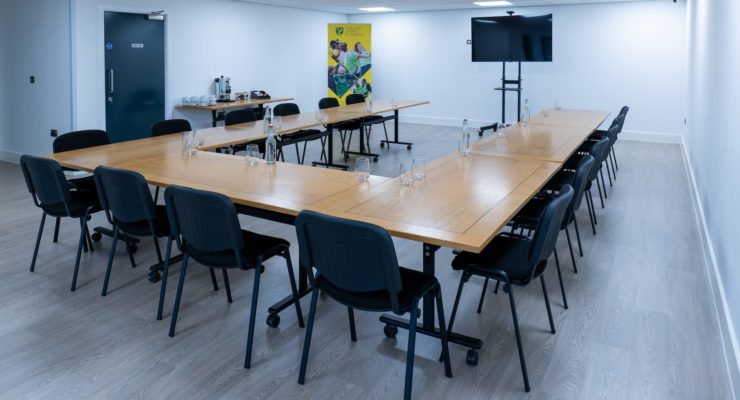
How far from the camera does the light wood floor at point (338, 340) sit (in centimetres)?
259

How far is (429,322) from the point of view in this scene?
295 cm

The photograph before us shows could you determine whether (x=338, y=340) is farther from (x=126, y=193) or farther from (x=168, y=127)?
(x=168, y=127)

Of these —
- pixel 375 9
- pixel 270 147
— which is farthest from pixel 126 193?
pixel 375 9

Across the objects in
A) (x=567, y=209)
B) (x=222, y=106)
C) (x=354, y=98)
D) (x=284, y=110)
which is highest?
(x=354, y=98)

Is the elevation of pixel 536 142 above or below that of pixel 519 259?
above

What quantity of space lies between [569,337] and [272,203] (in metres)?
1.73

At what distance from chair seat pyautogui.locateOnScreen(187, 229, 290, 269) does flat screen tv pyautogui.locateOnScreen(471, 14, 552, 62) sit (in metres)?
8.28

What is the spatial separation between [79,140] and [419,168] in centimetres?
273

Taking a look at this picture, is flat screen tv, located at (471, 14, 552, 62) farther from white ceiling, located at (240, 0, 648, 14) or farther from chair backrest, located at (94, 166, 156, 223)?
chair backrest, located at (94, 166, 156, 223)

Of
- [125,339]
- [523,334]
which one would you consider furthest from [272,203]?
[523,334]

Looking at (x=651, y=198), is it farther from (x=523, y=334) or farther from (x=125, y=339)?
(x=125, y=339)

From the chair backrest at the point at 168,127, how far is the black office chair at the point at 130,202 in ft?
6.09

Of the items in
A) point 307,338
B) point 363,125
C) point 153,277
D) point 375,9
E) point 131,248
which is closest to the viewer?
point 307,338

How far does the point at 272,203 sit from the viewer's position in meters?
2.91
